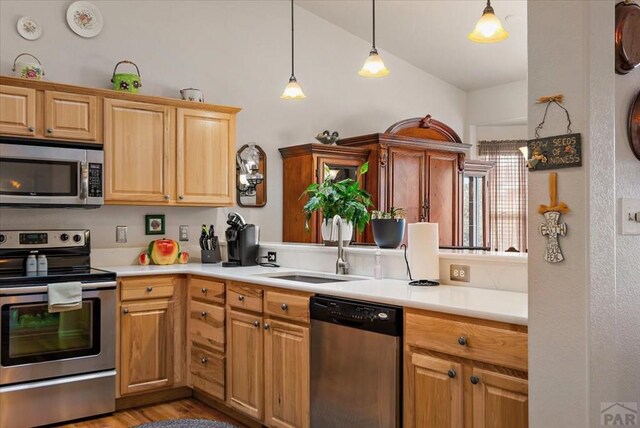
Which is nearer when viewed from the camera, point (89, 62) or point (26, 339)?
point (26, 339)

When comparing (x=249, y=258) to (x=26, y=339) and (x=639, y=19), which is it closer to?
(x=26, y=339)

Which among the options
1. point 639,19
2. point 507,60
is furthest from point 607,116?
point 507,60

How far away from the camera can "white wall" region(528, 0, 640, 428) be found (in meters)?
1.71

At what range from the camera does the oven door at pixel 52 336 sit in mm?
3275

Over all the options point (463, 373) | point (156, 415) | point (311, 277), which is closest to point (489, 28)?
point (311, 277)

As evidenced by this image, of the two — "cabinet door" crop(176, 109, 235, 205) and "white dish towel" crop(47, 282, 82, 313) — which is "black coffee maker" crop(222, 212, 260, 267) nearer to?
"cabinet door" crop(176, 109, 235, 205)

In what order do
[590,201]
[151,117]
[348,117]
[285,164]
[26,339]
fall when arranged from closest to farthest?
[590,201] < [26,339] < [151,117] < [285,164] < [348,117]

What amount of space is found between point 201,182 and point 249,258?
73 cm

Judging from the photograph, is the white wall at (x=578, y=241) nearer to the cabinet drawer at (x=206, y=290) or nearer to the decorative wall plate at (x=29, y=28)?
the cabinet drawer at (x=206, y=290)

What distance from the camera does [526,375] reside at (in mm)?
1891

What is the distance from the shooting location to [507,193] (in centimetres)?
709

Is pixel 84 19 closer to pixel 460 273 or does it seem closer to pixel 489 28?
pixel 489 28

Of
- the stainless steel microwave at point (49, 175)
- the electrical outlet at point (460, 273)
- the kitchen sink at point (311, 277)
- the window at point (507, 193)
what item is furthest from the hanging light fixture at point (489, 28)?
the window at point (507, 193)

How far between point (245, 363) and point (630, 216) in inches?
85.7
